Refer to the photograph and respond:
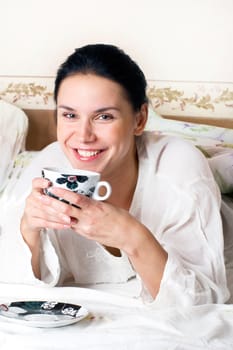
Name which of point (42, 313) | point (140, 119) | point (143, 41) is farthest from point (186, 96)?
point (42, 313)

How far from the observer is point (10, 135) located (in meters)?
2.09

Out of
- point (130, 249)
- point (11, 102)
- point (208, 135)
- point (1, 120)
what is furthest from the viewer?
point (11, 102)

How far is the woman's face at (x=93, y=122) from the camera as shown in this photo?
1.21 meters

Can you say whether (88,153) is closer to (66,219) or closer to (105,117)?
(105,117)

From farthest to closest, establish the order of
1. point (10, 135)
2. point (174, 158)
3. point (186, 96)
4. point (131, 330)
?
point (186, 96) → point (10, 135) → point (174, 158) → point (131, 330)

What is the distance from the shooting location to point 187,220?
1.24 meters

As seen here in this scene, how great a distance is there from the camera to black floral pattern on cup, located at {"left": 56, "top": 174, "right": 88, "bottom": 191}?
970 millimetres

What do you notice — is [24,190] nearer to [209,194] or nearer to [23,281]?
[23,281]

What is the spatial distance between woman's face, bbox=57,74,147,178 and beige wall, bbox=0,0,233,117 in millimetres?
963

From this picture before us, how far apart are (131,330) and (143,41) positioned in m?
1.44

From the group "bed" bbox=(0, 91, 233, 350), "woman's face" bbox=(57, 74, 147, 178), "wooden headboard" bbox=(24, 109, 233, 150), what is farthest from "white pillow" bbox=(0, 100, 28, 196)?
"woman's face" bbox=(57, 74, 147, 178)

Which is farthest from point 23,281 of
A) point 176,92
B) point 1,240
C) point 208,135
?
point 176,92

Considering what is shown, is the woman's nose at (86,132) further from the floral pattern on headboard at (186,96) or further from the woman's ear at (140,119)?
the floral pattern on headboard at (186,96)

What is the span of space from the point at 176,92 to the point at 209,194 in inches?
39.2
